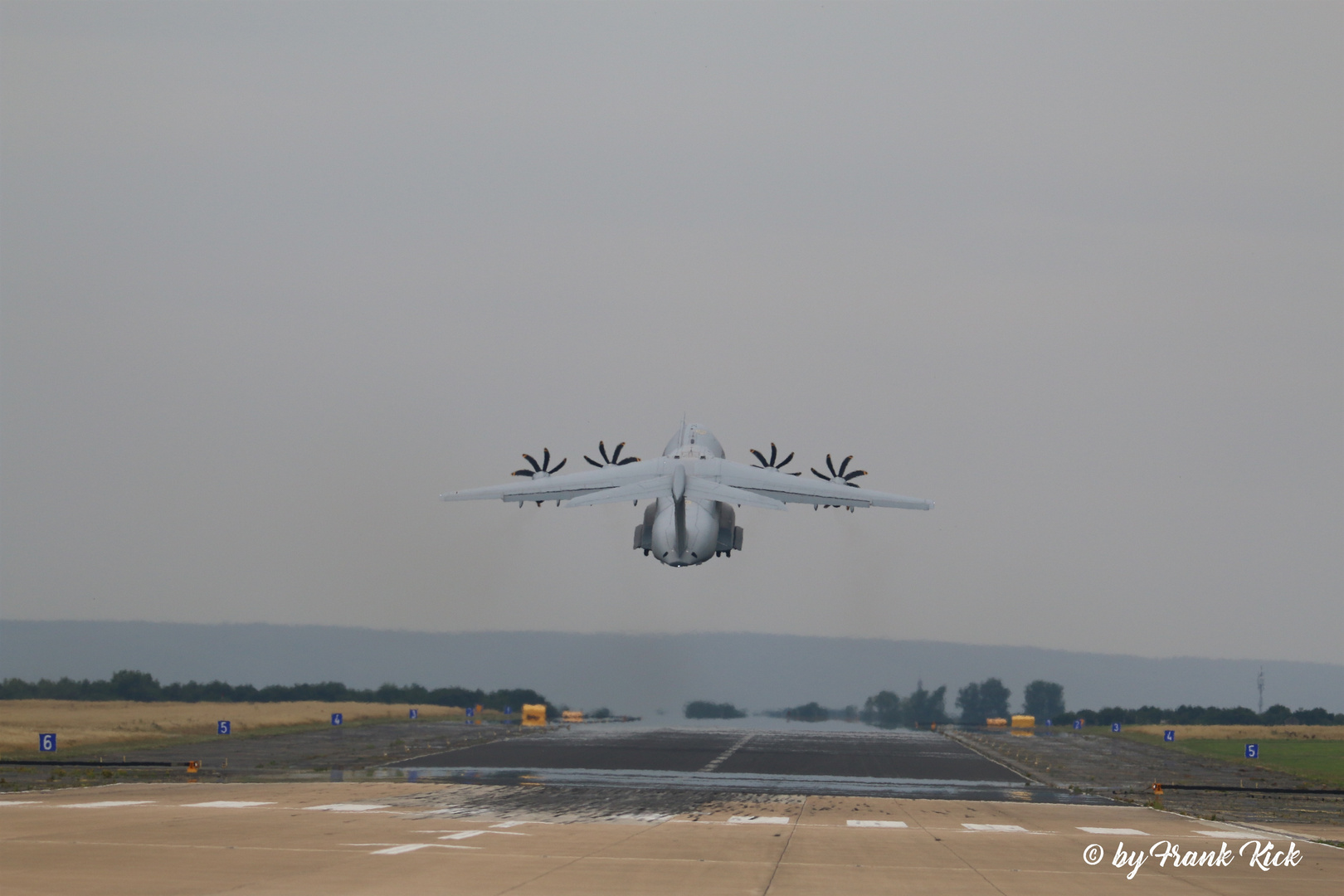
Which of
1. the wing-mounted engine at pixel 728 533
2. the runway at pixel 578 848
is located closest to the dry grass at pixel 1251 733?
the wing-mounted engine at pixel 728 533

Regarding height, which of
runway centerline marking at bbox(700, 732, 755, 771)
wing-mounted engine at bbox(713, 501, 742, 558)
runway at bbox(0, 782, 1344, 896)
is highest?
wing-mounted engine at bbox(713, 501, 742, 558)

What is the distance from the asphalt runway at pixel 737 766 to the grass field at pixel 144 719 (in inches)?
880

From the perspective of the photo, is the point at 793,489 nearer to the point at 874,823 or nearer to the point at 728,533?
the point at 728,533

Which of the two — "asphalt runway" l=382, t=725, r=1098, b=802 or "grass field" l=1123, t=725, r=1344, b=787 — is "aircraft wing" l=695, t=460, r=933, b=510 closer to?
"asphalt runway" l=382, t=725, r=1098, b=802

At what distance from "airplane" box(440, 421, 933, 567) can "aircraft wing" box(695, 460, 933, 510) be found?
0.15 feet

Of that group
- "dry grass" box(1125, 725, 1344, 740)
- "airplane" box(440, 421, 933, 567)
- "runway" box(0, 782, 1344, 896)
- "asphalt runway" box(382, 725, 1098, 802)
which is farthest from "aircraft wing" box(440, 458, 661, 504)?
"dry grass" box(1125, 725, 1344, 740)

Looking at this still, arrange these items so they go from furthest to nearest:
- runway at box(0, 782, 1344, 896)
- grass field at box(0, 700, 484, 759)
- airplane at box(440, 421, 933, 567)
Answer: grass field at box(0, 700, 484, 759)
airplane at box(440, 421, 933, 567)
runway at box(0, 782, 1344, 896)

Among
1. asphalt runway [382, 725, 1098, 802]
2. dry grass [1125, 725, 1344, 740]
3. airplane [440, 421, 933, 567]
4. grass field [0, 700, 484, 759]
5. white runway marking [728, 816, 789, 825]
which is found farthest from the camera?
dry grass [1125, 725, 1344, 740]

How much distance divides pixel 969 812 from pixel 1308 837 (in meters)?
11.6

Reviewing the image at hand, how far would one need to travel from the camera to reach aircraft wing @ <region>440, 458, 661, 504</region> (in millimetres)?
71250

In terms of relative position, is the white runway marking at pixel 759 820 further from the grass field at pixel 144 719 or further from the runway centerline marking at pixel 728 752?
the grass field at pixel 144 719

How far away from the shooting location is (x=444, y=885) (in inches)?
1010

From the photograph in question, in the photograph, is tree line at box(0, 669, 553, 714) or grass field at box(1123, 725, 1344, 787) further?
tree line at box(0, 669, 553, 714)

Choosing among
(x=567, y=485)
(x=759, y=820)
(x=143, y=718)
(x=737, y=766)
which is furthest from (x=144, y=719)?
(x=759, y=820)
